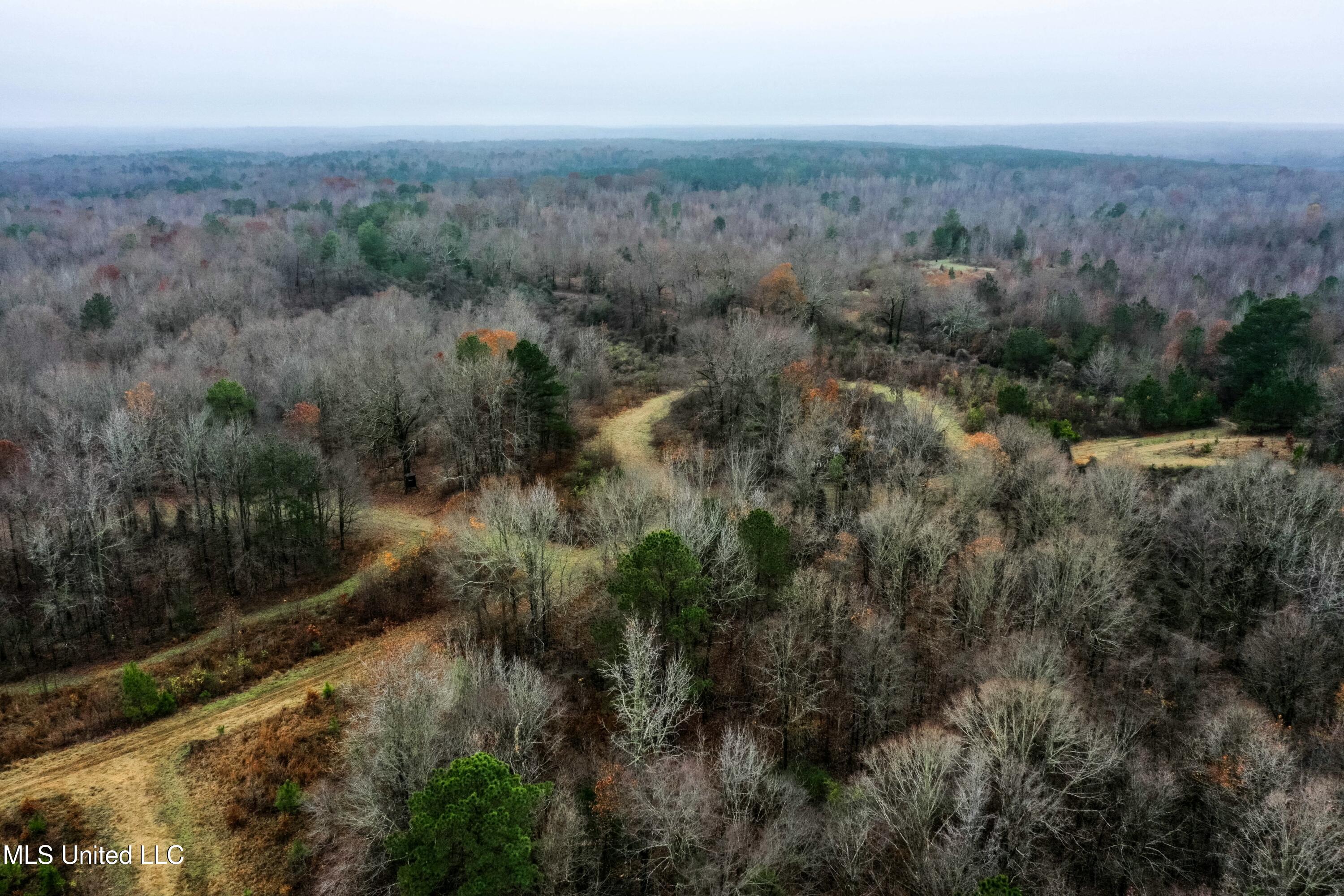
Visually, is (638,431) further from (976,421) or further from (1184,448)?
(1184,448)

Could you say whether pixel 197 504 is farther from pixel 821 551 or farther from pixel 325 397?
pixel 821 551

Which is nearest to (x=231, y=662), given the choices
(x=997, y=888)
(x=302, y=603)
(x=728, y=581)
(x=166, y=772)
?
(x=302, y=603)

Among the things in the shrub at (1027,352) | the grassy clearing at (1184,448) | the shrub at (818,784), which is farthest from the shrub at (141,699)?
the shrub at (1027,352)

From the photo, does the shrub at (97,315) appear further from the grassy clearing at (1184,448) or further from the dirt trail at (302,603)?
the grassy clearing at (1184,448)

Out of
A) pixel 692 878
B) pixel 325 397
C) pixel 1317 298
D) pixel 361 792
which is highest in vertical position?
pixel 1317 298

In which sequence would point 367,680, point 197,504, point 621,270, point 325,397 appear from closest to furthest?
1. point 367,680
2. point 197,504
3. point 325,397
4. point 621,270

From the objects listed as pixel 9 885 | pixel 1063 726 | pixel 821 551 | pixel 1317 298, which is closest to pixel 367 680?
pixel 9 885
